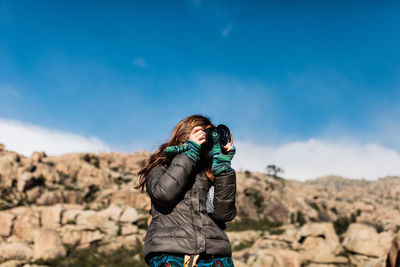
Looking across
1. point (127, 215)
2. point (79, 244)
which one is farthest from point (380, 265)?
point (127, 215)

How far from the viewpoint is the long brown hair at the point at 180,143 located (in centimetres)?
227

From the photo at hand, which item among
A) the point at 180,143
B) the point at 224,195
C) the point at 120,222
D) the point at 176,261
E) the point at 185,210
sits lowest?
the point at 120,222

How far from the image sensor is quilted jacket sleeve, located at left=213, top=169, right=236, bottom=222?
214 cm

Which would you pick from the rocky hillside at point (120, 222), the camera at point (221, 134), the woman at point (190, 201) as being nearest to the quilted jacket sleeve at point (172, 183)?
the woman at point (190, 201)

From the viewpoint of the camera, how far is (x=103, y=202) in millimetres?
36312

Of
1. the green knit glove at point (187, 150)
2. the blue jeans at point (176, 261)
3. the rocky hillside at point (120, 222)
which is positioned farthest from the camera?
the rocky hillside at point (120, 222)

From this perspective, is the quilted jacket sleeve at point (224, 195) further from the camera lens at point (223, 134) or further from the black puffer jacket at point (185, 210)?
the camera lens at point (223, 134)

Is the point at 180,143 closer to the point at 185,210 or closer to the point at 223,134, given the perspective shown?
the point at 223,134

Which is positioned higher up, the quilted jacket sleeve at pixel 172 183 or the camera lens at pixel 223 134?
the camera lens at pixel 223 134

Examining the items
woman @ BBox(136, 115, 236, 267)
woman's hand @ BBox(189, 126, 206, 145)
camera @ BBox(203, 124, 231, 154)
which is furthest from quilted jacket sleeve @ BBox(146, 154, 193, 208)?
camera @ BBox(203, 124, 231, 154)

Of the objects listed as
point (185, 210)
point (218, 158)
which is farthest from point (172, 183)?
point (218, 158)

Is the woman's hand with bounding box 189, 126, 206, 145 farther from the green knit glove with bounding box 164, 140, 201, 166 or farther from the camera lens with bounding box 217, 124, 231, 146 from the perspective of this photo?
the camera lens with bounding box 217, 124, 231, 146

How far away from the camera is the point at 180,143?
2.33m

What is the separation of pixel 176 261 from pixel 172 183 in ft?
1.53
